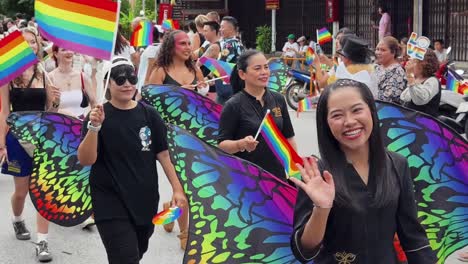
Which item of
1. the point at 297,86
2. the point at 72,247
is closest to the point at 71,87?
the point at 72,247

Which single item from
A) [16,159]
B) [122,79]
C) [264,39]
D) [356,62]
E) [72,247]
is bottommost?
[264,39]

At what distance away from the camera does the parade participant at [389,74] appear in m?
7.51

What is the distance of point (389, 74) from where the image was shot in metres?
7.53

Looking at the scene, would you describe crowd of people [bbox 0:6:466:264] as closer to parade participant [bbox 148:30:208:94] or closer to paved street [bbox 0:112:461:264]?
parade participant [bbox 148:30:208:94]

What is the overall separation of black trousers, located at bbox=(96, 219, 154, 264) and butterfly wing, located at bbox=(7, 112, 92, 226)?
1.43m

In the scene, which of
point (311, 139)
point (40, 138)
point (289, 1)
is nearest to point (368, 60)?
point (40, 138)

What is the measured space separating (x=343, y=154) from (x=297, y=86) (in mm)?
13699

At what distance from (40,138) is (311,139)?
680cm

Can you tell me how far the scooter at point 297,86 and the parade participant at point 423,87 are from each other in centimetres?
840

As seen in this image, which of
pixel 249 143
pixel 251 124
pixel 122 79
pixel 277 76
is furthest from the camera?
pixel 277 76

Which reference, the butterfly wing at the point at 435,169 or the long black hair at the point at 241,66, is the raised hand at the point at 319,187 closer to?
the butterfly wing at the point at 435,169

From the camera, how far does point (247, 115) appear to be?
5.28 meters

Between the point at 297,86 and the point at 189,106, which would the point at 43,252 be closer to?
the point at 189,106

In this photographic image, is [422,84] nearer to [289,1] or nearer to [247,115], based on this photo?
[247,115]
